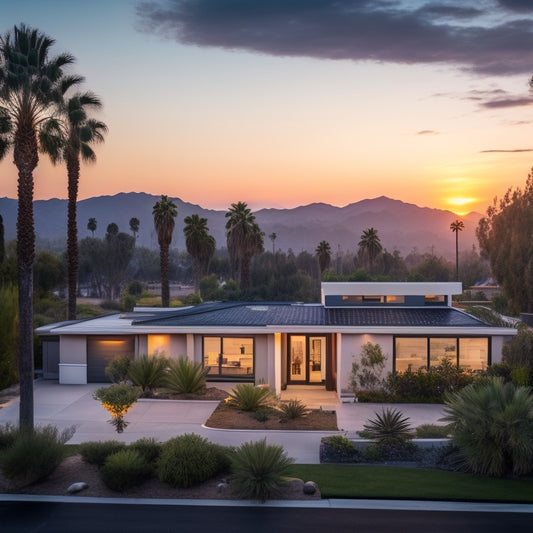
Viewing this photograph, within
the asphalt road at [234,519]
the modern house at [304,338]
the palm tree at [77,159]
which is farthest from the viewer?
the palm tree at [77,159]

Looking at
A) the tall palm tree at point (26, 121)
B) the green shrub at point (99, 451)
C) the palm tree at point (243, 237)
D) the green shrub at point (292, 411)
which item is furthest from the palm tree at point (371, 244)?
the green shrub at point (99, 451)

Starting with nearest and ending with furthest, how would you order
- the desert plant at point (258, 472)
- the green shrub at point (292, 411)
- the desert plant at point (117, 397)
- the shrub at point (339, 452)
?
the desert plant at point (258, 472) < the shrub at point (339, 452) < the desert plant at point (117, 397) < the green shrub at point (292, 411)

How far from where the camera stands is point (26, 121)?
18.2 metres

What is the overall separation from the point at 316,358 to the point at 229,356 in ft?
11.9

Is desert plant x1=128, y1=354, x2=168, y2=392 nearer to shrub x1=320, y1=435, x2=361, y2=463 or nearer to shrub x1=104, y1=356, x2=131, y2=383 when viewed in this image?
shrub x1=104, y1=356, x2=131, y2=383

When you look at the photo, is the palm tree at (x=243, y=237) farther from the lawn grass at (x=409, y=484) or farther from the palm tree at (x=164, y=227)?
the lawn grass at (x=409, y=484)

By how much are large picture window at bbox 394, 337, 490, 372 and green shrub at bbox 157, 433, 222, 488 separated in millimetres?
11925

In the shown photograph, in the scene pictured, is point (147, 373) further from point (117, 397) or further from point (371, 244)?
point (371, 244)

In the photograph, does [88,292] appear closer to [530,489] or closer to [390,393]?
[390,393]

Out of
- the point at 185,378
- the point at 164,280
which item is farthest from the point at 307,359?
the point at 164,280

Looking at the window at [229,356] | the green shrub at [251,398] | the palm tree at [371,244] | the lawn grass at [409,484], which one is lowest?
the lawn grass at [409,484]

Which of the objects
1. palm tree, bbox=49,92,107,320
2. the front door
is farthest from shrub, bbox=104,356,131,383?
palm tree, bbox=49,92,107,320

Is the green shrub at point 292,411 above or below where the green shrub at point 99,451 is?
below

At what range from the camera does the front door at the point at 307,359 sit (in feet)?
87.1
